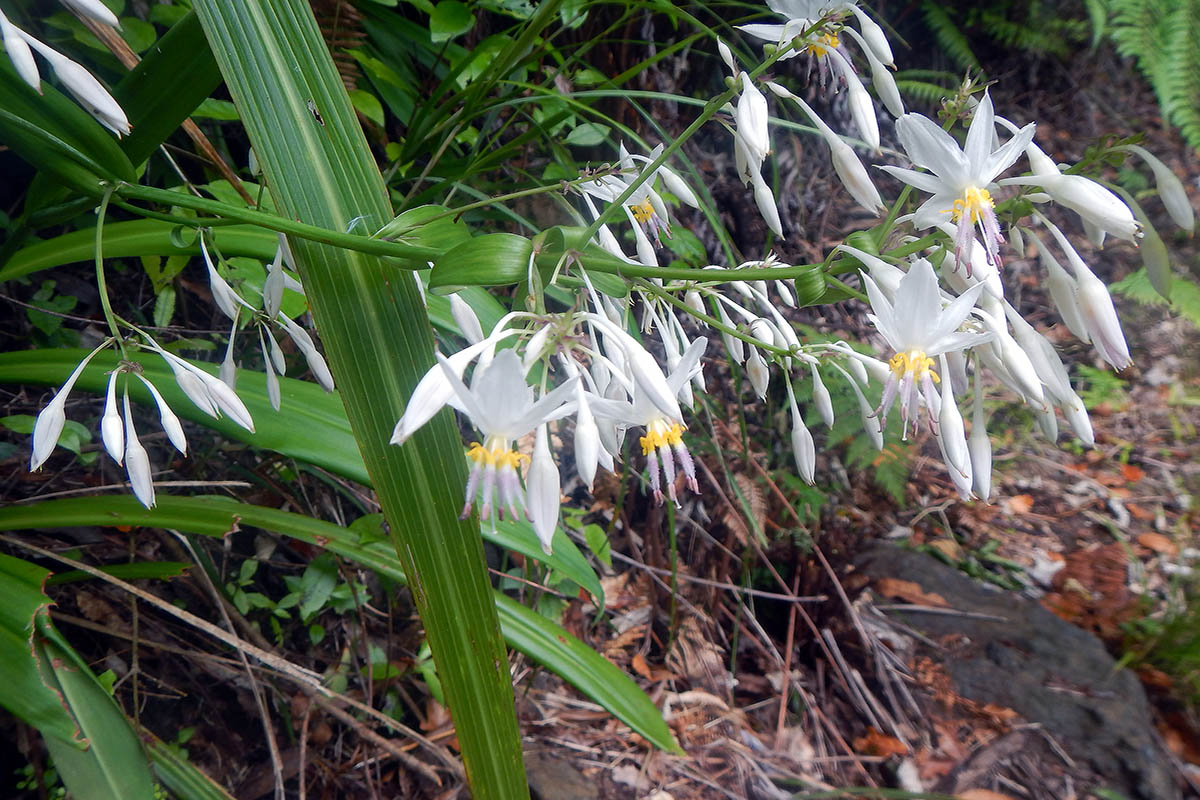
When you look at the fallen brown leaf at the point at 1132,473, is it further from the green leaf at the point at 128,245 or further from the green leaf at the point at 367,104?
the green leaf at the point at 128,245

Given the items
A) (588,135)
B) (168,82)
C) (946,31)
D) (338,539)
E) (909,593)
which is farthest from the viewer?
(946,31)

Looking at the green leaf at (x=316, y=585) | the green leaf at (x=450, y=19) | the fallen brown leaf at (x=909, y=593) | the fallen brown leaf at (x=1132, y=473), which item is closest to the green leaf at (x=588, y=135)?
the green leaf at (x=450, y=19)

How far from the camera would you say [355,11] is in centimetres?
150

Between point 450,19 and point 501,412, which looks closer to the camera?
point 501,412

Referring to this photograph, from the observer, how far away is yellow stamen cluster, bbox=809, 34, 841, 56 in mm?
829

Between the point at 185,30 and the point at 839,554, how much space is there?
2.05m

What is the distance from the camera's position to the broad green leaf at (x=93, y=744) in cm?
86

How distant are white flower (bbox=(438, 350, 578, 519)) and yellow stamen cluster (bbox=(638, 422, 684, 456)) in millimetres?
113

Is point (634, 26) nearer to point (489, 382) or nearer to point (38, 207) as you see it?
point (38, 207)

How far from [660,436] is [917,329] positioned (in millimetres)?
267

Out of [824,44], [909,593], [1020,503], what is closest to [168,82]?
[824,44]

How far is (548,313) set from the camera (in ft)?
→ 2.64

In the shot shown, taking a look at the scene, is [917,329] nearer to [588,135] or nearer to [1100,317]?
[1100,317]

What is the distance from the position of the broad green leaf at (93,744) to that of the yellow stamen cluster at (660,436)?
30.6 inches
